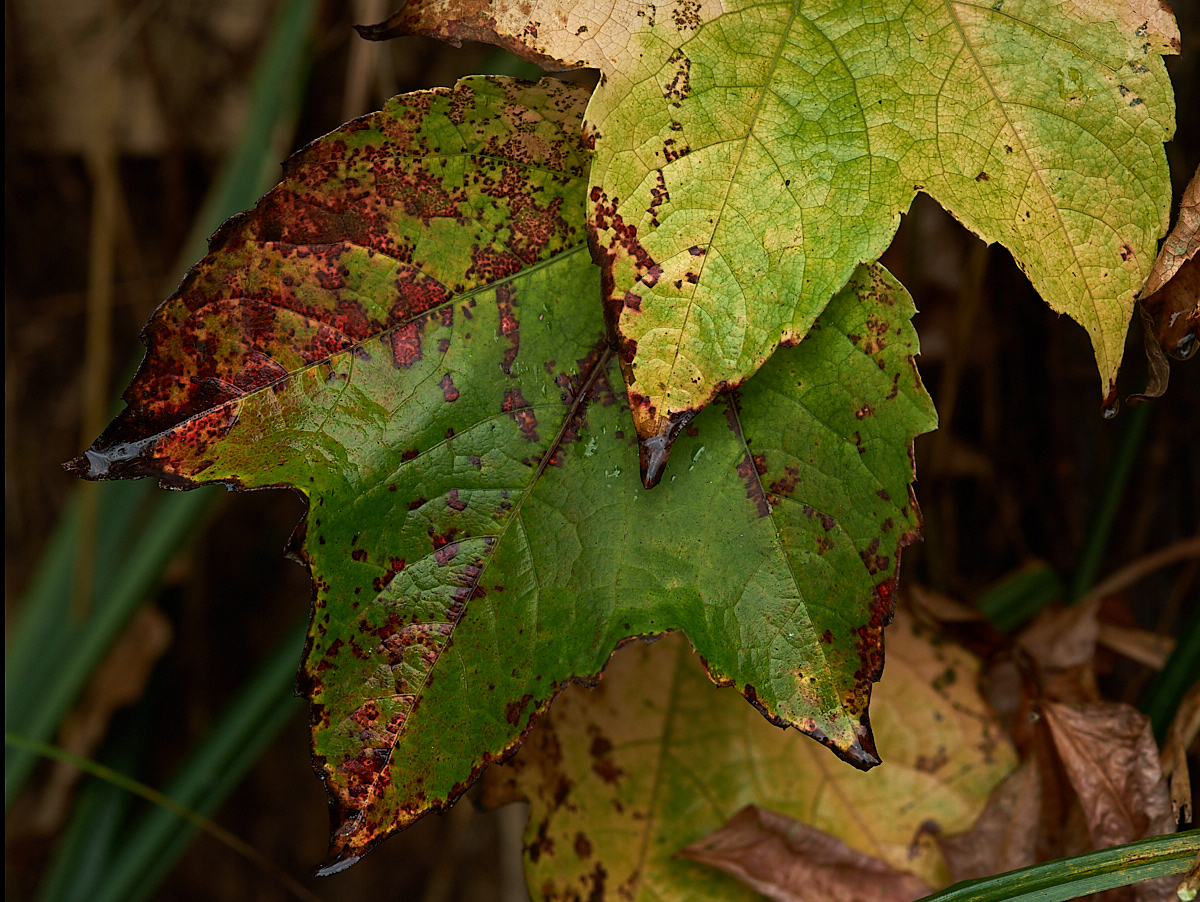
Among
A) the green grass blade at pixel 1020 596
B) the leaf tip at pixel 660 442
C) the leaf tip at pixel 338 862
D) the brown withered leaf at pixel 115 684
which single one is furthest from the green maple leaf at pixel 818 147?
the brown withered leaf at pixel 115 684

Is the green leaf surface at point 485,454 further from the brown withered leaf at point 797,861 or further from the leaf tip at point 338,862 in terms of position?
the brown withered leaf at point 797,861

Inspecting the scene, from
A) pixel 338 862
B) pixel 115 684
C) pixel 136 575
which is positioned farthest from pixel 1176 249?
pixel 115 684

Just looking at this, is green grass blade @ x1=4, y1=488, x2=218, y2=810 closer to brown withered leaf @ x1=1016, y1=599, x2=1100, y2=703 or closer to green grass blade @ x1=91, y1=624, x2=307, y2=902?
green grass blade @ x1=91, y1=624, x2=307, y2=902

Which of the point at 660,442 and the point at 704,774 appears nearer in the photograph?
the point at 660,442

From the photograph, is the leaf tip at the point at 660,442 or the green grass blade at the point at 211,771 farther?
the green grass blade at the point at 211,771

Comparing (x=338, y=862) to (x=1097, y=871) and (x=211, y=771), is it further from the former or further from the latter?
(x=211, y=771)

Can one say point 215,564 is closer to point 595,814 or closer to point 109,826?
point 109,826
